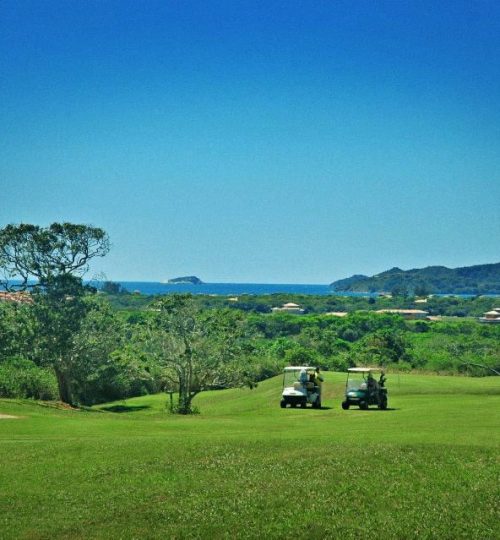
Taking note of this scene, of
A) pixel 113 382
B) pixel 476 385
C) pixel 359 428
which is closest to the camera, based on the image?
pixel 359 428

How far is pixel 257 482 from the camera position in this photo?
70.4 ft

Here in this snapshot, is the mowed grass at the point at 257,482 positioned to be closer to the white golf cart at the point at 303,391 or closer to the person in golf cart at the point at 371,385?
the person in golf cart at the point at 371,385

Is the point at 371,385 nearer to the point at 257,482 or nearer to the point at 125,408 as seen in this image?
the point at 257,482

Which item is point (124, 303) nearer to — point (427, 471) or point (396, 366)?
point (396, 366)

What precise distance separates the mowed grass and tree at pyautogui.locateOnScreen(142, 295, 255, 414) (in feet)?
76.5

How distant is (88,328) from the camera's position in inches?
2349

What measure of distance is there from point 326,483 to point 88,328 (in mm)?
40755

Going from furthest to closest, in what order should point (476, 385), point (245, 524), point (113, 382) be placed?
point (113, 382) → point (476, 385) → point (245, 524)

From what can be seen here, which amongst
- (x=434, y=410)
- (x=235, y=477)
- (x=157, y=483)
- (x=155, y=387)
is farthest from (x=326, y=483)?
(x=155, y=387)

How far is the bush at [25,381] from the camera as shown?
6128 centimetres

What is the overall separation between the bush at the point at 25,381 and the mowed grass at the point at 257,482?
32.0 metres

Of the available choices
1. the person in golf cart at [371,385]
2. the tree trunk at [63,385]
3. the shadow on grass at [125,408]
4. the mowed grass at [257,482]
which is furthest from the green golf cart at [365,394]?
the shadow on grass at [125,408]

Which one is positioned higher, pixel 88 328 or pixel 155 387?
pixel 88 328

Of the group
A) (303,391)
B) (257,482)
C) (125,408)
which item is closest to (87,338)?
(125,408)
